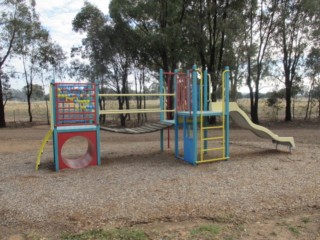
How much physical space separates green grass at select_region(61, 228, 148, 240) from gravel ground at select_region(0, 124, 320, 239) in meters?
0.17

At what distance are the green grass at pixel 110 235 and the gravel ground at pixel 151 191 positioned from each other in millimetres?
172

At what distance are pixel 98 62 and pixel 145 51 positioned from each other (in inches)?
156

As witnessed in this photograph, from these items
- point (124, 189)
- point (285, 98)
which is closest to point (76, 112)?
point (124, 189)

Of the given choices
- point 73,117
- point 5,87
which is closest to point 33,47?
point 5,87

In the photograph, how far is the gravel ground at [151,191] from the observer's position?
12.2 feet

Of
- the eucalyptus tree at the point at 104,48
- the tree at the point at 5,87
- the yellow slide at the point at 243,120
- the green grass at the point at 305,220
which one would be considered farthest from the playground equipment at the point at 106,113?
the tree at the point at 5,87

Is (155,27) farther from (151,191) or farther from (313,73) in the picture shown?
(151,191)

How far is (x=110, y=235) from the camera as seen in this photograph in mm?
3209

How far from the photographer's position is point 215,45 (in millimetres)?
17219

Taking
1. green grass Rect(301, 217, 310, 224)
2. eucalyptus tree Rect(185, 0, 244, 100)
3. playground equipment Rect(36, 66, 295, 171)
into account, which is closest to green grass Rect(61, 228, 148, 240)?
green grass Rect(301, 217, 310, 224)

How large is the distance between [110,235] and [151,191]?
1.52 m

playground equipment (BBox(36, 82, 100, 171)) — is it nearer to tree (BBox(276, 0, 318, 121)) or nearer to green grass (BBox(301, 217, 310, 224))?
green grass (BBox(301, 217, 310, 224))

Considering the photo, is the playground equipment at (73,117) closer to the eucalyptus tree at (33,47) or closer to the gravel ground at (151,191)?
the gravel ground at (151,191)

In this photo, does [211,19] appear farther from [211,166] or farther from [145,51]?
[211,166]
